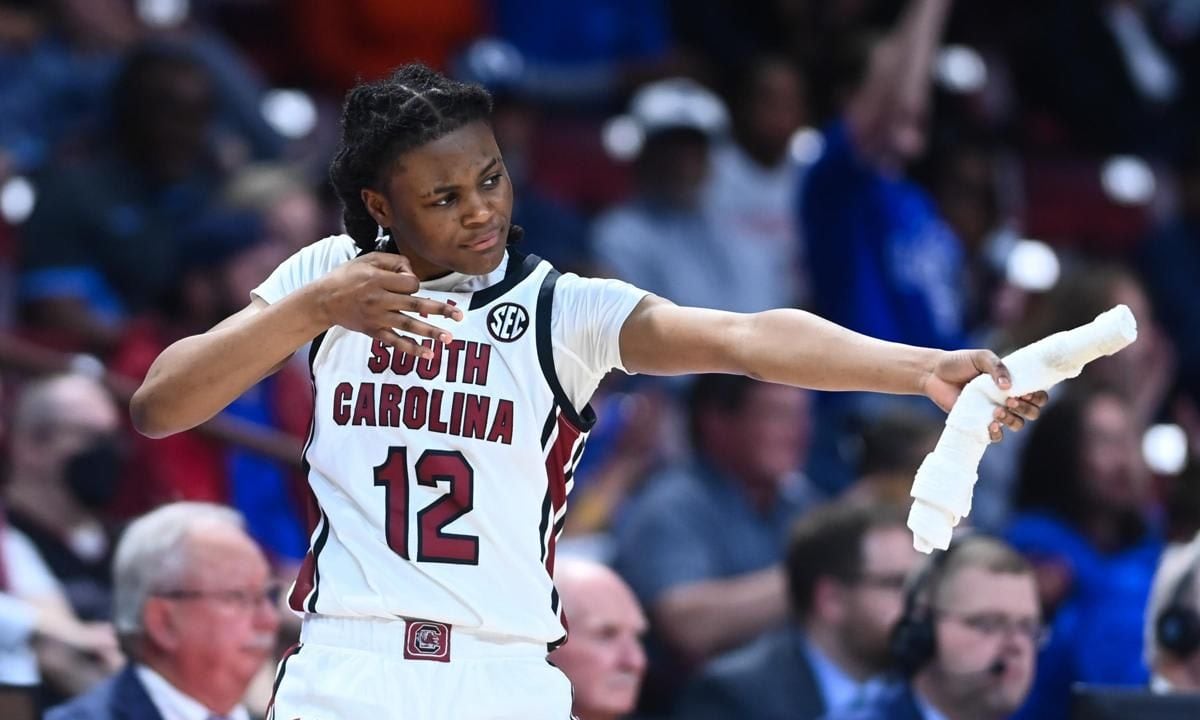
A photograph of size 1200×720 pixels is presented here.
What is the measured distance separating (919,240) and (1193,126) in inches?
142

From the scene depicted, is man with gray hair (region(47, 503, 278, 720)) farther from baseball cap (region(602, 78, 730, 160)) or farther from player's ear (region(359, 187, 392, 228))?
baseball cap (region(602, 78, 730, 160))

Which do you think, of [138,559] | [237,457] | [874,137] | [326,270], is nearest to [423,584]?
[326,270]

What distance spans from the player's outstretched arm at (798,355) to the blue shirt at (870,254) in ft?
13.6

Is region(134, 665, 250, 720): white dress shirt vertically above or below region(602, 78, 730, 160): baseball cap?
below

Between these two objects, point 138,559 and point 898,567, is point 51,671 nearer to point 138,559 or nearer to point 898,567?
point 138,559

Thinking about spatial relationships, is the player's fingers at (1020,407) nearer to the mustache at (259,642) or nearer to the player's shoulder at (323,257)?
the player's shoulder at (323,257)

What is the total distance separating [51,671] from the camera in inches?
204

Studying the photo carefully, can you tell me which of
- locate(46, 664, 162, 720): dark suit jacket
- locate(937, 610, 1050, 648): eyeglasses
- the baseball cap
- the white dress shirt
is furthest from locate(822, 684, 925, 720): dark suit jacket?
the baseball cap

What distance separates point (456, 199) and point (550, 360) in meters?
0.33

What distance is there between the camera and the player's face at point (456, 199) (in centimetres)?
335

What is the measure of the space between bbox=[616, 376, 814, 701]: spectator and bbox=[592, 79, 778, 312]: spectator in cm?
119

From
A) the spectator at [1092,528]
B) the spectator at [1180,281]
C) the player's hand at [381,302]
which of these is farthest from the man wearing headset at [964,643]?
the spectator at [1180,281]

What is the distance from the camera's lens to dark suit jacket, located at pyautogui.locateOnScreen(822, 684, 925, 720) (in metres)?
5.09

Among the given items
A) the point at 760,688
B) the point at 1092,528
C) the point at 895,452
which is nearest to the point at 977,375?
the point at 760,688
